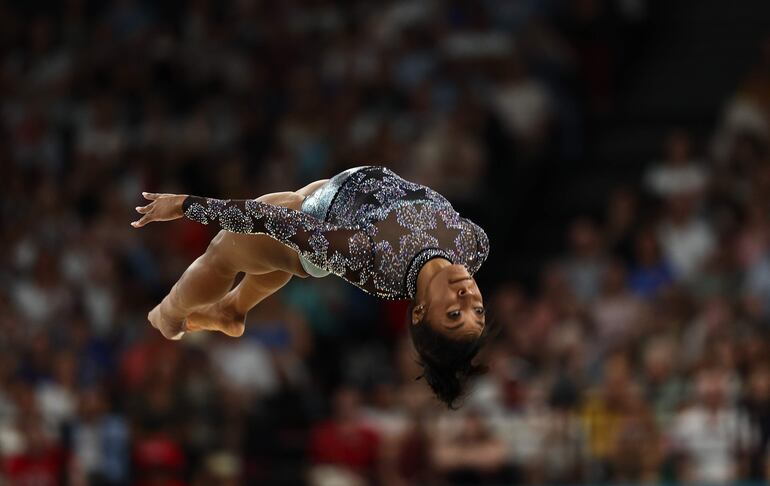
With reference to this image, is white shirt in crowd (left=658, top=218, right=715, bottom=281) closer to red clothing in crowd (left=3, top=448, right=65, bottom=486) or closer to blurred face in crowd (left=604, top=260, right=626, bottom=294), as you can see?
blurred face in crowd (left=604, top=260, right=626, bottom=294)

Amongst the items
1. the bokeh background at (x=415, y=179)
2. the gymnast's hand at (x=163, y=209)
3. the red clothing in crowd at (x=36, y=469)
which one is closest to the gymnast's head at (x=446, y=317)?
the gymnast's hand at (x=163, y=209)

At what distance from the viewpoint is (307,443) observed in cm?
1102

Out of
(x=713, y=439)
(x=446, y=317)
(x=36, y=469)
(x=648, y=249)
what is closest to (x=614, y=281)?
(x=648, y=249)

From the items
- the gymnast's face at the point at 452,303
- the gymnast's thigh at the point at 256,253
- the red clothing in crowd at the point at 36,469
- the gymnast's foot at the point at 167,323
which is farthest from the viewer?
the red clothing in crowd at the point at 36,469

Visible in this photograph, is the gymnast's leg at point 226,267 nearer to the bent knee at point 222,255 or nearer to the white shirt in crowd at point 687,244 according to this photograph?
the bent knee at point 222,255

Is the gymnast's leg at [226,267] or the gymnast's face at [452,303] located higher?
the gymnast's leg at [226,267]

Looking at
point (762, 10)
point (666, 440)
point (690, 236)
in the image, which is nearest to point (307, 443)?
point (666, 440)

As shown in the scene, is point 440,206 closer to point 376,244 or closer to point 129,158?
point 376,244

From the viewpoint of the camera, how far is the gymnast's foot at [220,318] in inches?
295

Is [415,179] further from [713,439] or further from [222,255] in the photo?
[222,255]

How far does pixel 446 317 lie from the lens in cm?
631

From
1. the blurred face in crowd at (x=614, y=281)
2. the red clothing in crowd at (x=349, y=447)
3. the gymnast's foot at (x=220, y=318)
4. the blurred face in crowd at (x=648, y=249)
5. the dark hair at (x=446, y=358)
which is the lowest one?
the dark hair at (x=446, y=358)

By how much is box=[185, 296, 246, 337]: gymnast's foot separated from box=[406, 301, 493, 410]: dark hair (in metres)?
1.23

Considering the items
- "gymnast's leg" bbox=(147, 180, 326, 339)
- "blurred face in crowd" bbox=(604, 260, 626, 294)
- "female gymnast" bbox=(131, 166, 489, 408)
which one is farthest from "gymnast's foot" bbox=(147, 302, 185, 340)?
"blurred face in crowd" bbox=(604, 260, 626, 294)
